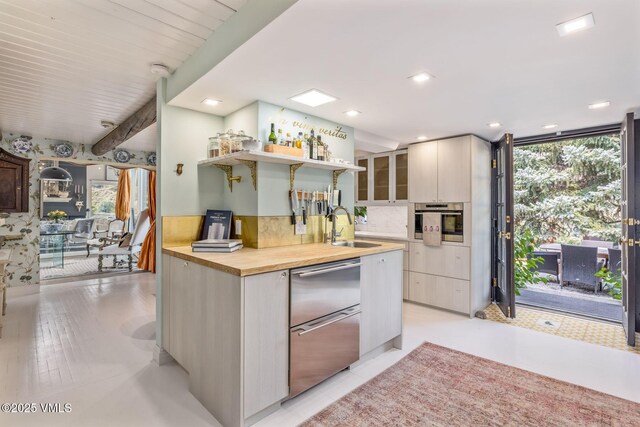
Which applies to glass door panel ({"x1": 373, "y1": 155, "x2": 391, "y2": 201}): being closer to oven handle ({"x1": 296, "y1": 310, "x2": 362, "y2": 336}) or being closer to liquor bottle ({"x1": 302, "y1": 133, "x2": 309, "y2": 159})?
liquor bottle ({"x1": 302, "y1": 133, "x2": 309, "y2": 159})

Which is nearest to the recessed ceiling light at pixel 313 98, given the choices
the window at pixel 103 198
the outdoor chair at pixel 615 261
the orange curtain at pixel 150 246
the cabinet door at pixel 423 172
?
the cabinet door at pixel 423 172

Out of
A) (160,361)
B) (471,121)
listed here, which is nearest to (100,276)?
(160,361)

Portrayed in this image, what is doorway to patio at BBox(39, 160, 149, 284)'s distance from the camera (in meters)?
6.18

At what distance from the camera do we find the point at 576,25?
160 centimetres

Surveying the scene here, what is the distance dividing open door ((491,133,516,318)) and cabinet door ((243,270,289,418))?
3060 millimetres

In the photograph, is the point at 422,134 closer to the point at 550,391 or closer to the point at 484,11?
the point at 484,11

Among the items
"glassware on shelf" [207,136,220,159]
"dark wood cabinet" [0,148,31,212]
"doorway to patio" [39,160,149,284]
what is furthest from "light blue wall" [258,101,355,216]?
"dark wood cabinet" [0,148,31,212]

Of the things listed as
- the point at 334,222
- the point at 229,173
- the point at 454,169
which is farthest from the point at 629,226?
the point at 229,173

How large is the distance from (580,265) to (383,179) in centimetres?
323

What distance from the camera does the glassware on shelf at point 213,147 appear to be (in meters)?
2.76

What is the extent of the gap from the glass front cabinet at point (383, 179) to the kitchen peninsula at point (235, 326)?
7.48ft

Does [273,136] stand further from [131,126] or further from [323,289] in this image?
[131,126]

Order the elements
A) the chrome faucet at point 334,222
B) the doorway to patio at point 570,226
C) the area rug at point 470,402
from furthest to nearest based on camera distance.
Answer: the doorway to patio at point 570,226
the chrome faucet at point 334,222
the area rug at point 470,402

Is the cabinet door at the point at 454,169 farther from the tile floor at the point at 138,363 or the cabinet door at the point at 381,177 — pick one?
the tile floor at the point at 138,363
